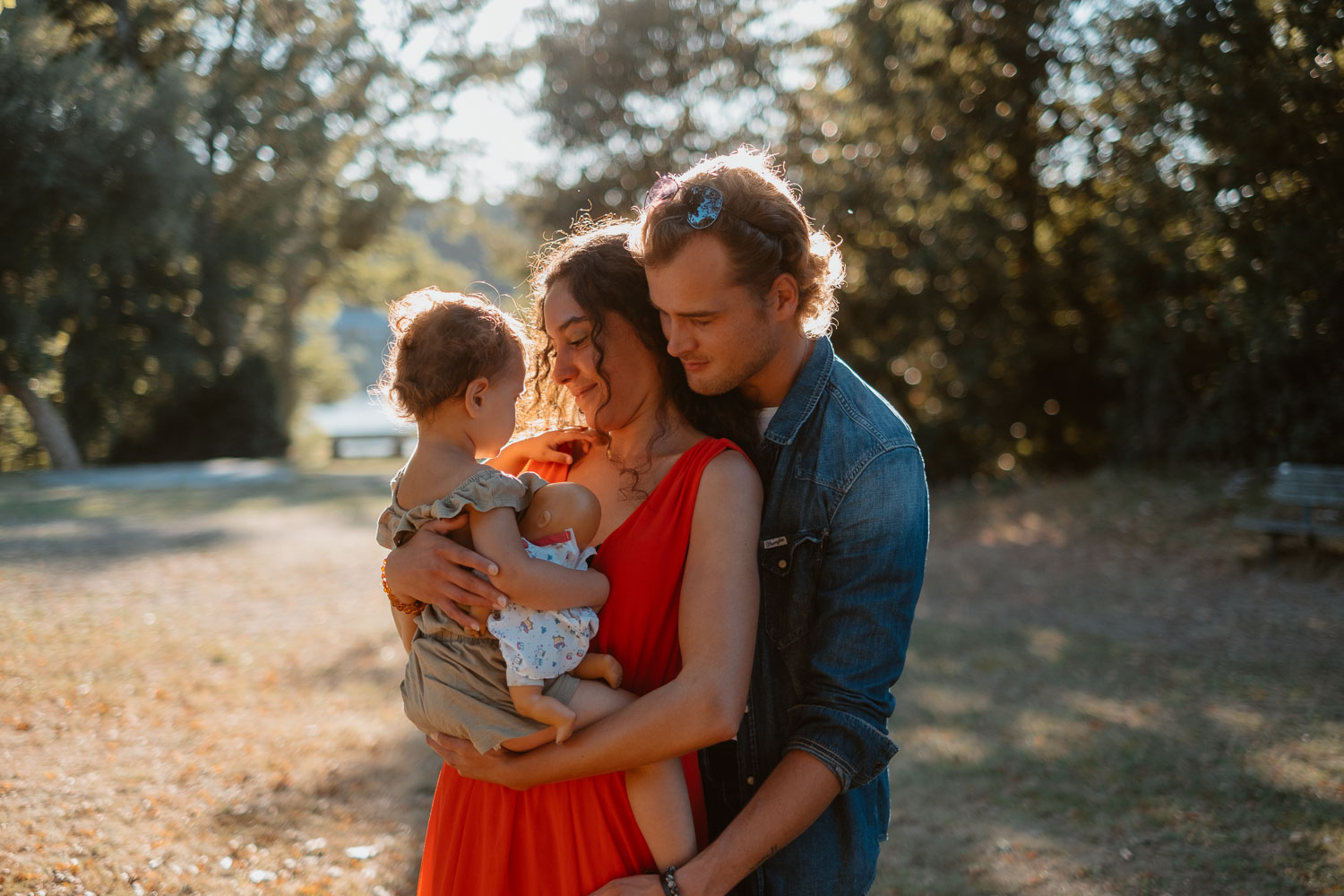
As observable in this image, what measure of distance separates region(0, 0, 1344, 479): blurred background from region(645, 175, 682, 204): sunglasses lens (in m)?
6.70

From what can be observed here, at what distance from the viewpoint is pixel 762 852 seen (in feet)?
6.42

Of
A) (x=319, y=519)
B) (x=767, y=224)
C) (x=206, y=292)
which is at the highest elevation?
(x=206, y=292)

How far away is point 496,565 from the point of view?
2.02 metres

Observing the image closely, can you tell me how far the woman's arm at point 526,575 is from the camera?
6.49 feet

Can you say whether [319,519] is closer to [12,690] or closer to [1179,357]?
[12,690]

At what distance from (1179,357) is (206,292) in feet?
60.8

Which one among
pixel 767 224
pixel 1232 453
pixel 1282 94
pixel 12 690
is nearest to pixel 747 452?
pixel 767 224

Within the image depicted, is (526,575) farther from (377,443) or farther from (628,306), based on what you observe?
(377,443)

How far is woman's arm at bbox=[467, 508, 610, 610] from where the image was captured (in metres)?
1.98

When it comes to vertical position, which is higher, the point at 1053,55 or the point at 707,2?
the point at 707,2

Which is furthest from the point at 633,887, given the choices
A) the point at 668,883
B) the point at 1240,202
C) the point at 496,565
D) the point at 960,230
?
the point at 960,230

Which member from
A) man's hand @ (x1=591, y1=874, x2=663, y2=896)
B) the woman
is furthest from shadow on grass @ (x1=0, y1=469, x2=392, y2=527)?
man's hand @ (x1=591, y1=874, x2=663, y2=896)

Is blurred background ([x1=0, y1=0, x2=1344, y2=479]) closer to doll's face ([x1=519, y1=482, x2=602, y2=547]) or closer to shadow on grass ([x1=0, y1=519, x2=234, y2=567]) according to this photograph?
shadow on grass ([x1=0, y1=519, x2=234, y2=567])

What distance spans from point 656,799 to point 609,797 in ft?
0.32
